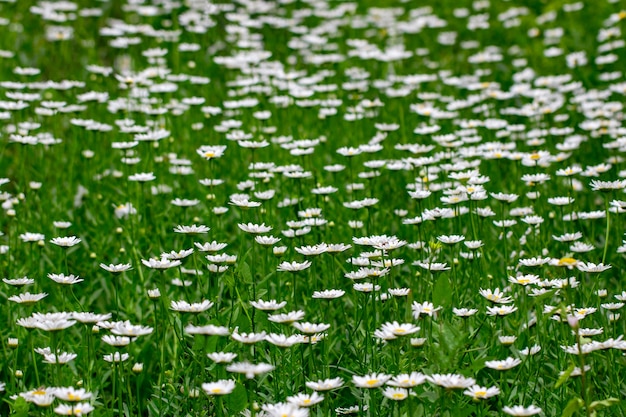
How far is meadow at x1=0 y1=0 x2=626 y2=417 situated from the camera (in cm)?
247

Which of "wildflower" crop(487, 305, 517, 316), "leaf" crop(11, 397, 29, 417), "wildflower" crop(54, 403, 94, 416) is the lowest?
"leaf" crop(11, 397, 29, 417)

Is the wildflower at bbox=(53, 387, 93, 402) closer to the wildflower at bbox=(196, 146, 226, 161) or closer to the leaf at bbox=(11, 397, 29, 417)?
the leaf at bbox=(11, 397, 29, 417)

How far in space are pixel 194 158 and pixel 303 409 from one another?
2739mm

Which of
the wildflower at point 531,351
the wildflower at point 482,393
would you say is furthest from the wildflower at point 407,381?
the wildflower at point 531,351

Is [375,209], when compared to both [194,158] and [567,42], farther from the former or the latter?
[567,42]

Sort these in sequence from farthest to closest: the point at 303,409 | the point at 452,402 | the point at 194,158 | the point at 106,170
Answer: the point at 194,158, the point at 106,170, the point at 452,402, the point at 303,409

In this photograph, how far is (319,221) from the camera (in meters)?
3.32

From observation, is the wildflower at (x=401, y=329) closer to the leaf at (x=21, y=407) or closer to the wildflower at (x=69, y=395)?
the wildflower at (x=69, y=395)

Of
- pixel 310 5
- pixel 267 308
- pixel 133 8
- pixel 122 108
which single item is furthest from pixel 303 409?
pixel 310 5

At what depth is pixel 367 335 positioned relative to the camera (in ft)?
8.57

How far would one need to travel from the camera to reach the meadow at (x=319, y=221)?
2.47 m

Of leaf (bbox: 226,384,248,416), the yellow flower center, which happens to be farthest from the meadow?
the yellow flower center

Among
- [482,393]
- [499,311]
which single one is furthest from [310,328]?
[499,311]

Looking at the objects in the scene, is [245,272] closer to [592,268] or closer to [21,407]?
[21,407]
